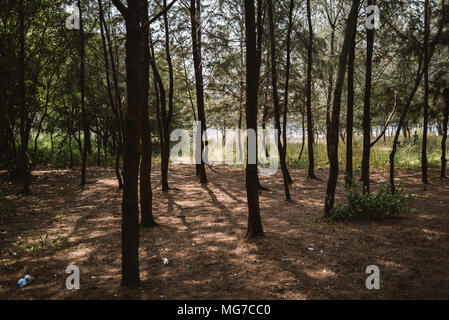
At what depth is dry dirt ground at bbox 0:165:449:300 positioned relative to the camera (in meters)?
3.64

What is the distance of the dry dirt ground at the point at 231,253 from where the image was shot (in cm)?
364

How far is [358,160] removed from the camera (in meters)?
16.4

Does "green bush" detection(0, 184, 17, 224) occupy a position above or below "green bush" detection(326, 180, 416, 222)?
below

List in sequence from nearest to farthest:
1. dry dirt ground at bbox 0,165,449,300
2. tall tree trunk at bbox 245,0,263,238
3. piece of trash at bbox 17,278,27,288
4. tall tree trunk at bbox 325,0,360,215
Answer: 1. dry dirt ground at bbox 0,165,449,300
2. piece of trash at bbox 17,278,27,288
3. tall tree trunk at bbox 245,0,263,238
4. tall tree trunk at bbox 325,0,360,215

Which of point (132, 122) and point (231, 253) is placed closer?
point (132, 122)

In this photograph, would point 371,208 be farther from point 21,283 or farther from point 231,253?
point 21,283

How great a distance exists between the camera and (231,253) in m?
4.95

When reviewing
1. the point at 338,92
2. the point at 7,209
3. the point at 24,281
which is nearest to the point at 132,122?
the point at 24,281

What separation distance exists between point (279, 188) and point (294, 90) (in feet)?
19.9

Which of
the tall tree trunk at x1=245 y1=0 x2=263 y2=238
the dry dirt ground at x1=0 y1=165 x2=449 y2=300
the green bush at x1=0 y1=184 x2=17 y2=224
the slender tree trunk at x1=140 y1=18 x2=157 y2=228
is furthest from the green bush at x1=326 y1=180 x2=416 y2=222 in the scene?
the green bush at x1=0 y1=184 x2=17 y2=224

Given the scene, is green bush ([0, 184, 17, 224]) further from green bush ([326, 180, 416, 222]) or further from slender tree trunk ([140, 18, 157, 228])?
green bush ([326, 180, 416, 222])

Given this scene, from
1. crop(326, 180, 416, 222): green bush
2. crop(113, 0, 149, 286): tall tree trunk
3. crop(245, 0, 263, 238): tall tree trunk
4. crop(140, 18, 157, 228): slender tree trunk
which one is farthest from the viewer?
crop(140, 18, 157, 228): slender tree trunk
